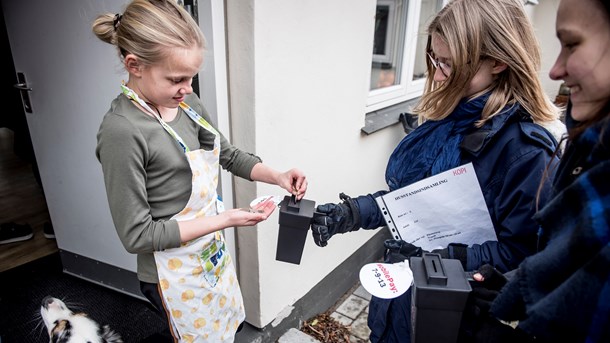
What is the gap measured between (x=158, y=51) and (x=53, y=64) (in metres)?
1.51

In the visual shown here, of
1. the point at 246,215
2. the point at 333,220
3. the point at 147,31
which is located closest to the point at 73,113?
the point at 147,31

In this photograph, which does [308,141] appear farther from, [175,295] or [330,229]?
[175,295]

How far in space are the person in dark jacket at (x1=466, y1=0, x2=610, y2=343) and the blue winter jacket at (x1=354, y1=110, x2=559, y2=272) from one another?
16.5 inches

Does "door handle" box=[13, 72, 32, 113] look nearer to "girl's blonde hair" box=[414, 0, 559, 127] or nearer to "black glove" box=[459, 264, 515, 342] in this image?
"girl's blonde hair" box=[414, 0, 559, 127]

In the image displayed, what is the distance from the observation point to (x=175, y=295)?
1450 millimetres

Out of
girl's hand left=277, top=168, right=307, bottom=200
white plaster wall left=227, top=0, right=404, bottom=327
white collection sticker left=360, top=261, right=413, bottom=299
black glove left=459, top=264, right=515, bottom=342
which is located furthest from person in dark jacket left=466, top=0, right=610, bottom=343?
white plaster wall left=227, top=0, right=404, bottom=327

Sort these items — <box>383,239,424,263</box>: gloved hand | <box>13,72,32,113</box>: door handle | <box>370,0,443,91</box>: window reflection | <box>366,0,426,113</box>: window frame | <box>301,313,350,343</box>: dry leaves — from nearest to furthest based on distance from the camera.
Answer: <box>383,239,424,263</box>: gloved hand
<box>13,72,32,113</box>: door handle
<box>301,313,350,343</box>: dry leaves
<box>366,0,426,113</box>: window frame
<box>370,0,443,91</box>: window reflection

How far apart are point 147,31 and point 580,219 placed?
3.99 ft

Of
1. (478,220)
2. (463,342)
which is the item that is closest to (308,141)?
(478,220)

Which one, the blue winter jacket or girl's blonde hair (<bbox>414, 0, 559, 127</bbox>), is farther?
A: girl's blonde hair (<bbox>414, 0, 559, 127</bbox>)

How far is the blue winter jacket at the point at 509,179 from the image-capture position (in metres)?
1.22

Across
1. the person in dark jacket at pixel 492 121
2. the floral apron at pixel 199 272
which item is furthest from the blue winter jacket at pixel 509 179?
the floral apron at pixel 199 272

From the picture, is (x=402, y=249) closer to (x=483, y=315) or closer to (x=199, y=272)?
(x=483, y=315)

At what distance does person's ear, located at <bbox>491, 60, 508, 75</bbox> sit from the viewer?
54.3 inches
